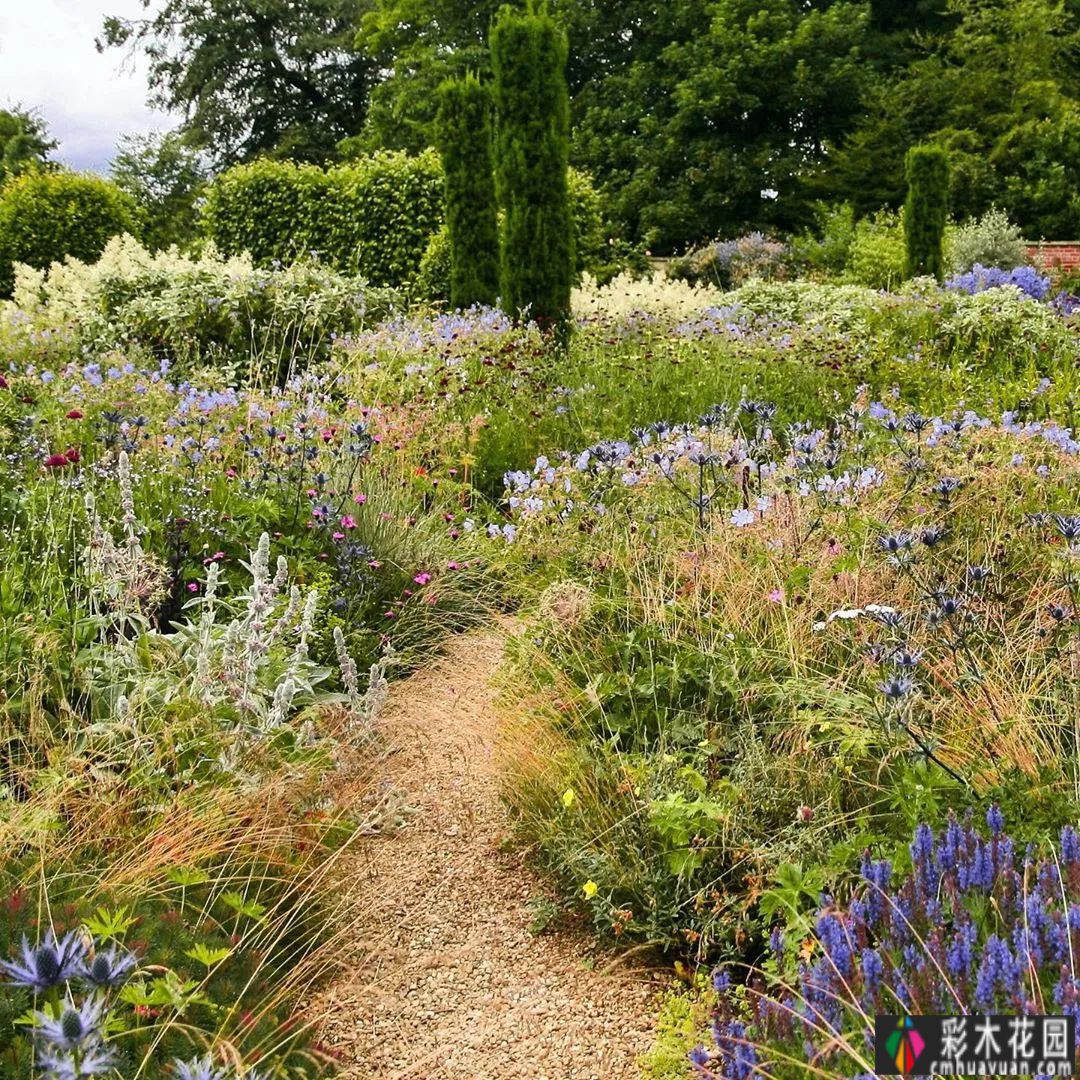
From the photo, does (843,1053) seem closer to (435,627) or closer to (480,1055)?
(480,1055)

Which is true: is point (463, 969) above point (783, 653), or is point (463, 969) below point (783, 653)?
below

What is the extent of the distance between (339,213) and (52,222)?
448 cm

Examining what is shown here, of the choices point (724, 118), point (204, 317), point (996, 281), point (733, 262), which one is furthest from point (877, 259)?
point (204, 317)

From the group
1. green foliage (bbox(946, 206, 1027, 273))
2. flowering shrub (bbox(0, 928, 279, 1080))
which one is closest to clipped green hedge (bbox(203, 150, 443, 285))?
green foliage (bbox(946, 206, 1027, 273))

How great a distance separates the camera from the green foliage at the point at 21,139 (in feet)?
95.1

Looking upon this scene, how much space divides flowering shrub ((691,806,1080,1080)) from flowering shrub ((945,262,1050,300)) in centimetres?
1017

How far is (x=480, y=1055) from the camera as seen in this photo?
8.09ft

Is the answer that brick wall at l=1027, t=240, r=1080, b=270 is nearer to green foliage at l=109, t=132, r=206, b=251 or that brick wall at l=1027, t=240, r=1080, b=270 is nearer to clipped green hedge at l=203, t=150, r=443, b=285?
clipped green hedge at l=203, t=150, r=443, b=285

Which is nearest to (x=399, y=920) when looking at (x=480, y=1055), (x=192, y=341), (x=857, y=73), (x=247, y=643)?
(x=480, y=1055)

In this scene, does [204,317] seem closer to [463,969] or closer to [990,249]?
[463,969]

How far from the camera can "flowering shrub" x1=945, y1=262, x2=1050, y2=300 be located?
1123 cm

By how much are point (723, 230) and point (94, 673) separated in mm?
20339

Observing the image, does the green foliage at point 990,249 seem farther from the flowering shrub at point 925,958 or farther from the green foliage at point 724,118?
the flowering shrub at point 925,958

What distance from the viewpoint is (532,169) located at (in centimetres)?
1040
